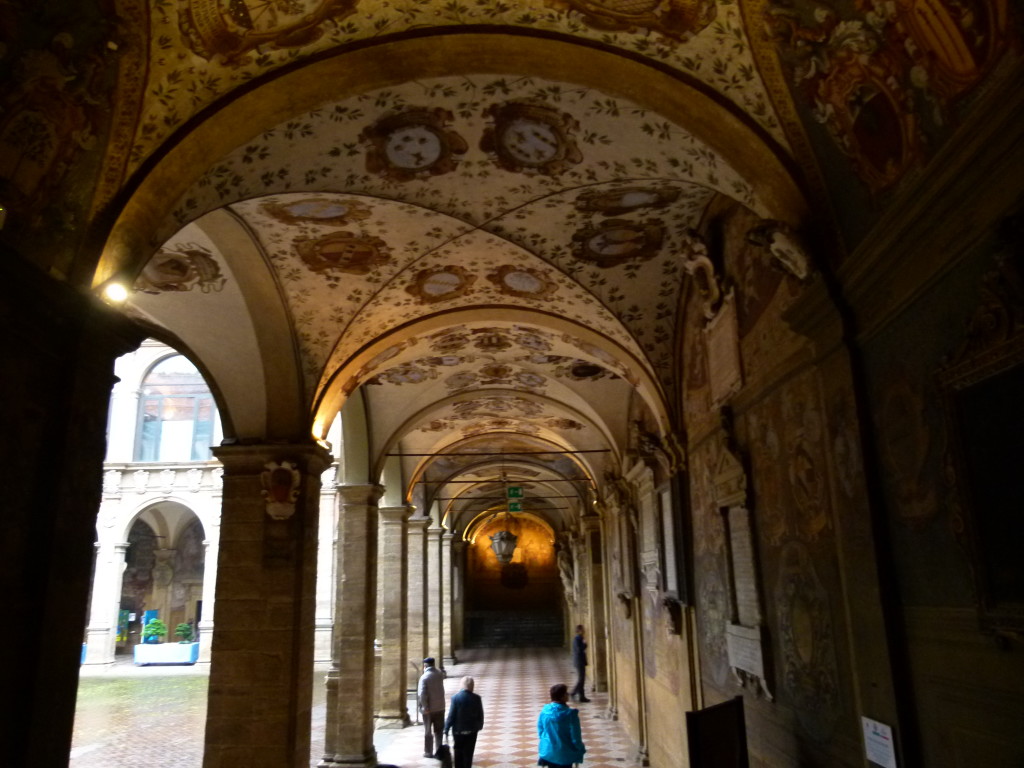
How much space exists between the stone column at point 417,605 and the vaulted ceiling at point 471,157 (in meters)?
10.3

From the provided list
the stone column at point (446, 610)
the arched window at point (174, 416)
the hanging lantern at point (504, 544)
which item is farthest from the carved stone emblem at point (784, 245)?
the arched window at point (174, 416)

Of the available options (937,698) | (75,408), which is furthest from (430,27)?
(937,698)

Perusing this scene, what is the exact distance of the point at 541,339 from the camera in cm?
1124

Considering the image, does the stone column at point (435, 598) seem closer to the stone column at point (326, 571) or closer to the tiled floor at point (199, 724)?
the tiled floor at point (199, 724)

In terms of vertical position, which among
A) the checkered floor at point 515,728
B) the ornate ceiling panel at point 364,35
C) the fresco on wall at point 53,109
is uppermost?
the ornate ceiling panel at point 364,35

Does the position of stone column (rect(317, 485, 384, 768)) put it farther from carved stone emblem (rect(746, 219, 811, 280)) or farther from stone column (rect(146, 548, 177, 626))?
stone column (rect(146, 548, 177, 626))

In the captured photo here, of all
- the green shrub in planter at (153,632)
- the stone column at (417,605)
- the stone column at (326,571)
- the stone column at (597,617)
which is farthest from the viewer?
the green shrub in planter at (153,632)

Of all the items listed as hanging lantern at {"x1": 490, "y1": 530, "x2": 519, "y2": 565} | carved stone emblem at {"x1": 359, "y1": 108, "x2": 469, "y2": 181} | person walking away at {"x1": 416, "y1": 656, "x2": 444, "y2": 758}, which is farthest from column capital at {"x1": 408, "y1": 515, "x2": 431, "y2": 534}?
carved stone emblem at {"x1": 359, "y1": 108, "x2": 469, "y2": 181}

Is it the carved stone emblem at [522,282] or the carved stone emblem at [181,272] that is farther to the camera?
the carved stone emblem at [522,282]

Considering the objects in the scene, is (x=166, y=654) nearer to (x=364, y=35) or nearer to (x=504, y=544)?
(x=504, y=544)

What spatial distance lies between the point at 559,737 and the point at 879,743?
13.1ft

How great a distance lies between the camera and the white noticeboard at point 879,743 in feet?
11.6

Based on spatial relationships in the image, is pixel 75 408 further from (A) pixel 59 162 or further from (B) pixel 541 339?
(B) pixel 541 339

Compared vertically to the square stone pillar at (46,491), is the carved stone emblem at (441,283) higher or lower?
higher
